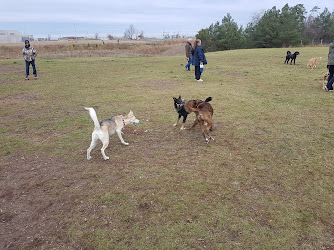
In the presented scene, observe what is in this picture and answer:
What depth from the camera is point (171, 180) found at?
399 centimetres

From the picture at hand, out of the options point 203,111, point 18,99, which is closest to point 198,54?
point 203,111

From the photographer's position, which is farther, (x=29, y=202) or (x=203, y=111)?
(x=203, y=111)

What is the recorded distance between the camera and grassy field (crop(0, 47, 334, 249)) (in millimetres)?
2900

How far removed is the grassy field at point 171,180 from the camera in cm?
290

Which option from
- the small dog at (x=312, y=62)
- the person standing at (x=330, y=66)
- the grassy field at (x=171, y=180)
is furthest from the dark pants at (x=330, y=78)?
the small dog at (x=312, y=62)

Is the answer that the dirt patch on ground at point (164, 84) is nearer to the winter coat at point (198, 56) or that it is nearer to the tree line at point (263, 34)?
the winter coat at point (198, 56)

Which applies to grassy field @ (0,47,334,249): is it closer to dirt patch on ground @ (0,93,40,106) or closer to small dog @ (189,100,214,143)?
small dog @ (189,100,214,143)

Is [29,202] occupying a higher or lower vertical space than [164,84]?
lower

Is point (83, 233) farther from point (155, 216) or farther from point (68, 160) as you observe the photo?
point (68, 160)

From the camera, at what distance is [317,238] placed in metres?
2.79

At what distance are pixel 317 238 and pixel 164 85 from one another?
9.58 metres

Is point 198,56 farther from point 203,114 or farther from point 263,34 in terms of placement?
point 263,34

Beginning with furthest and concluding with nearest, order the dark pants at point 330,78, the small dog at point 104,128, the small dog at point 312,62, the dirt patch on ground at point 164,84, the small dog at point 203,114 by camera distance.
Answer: the small dog at point 312,62 → the dirt patch on ground at point 164,84 → the dark pants at point 330,78 → the small dog at point 203,114 → the small dog at point 104,128

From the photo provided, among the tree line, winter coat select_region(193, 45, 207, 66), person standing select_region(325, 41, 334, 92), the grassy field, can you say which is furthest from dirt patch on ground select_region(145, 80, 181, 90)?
the tree line
